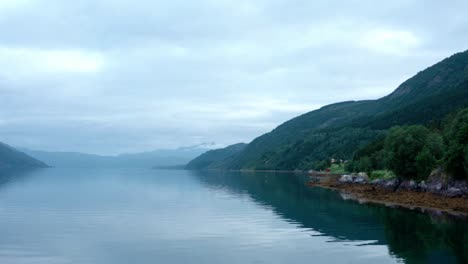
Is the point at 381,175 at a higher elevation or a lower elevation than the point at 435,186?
higher

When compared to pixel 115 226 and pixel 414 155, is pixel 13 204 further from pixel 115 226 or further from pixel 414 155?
pixel 414 155

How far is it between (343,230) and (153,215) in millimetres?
30594

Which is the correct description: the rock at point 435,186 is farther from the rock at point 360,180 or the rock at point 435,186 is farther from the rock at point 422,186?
the rock at point 360,180

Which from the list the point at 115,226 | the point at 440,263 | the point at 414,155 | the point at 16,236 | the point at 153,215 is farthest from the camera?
the point at 414,155

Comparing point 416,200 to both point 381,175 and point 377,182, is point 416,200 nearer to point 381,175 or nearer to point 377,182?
point 377,182

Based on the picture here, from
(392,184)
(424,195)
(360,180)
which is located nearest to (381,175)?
(360,180)

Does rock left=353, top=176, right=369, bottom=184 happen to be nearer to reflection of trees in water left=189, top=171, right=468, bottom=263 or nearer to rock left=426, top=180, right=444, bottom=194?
rock left=426, top=180, right=444, bottom=194

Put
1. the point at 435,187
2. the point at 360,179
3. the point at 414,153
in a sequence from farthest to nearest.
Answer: the point at 360,179 < the point at 414,153 < the point at 435,187

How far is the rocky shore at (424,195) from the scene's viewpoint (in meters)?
75.4

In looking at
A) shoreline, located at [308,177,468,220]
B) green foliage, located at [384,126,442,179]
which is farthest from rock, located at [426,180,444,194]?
green foliage, located at [384,126,442,179]

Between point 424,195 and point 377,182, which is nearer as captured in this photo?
point 424,195

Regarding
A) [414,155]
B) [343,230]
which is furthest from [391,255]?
[414,155]

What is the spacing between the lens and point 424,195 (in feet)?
299

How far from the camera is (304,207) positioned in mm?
84438
